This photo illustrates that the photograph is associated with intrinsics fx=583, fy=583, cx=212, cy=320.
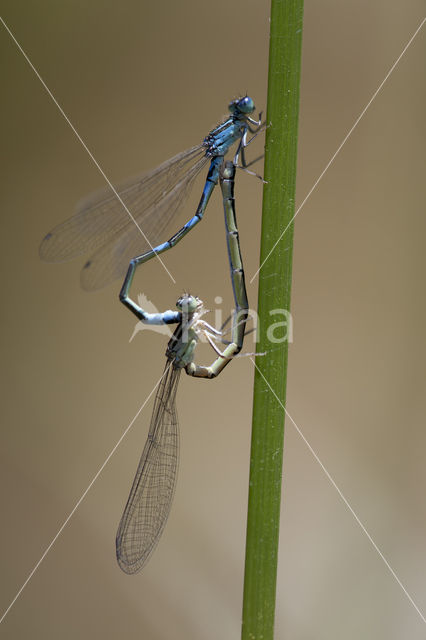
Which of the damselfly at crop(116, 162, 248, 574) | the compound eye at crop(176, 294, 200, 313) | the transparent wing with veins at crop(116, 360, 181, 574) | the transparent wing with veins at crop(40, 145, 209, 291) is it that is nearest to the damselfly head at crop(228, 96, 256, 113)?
the damselfly at crop(116, 162, 248, 574)

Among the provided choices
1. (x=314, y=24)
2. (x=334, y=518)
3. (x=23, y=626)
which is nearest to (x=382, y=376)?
(x=334, y=518)

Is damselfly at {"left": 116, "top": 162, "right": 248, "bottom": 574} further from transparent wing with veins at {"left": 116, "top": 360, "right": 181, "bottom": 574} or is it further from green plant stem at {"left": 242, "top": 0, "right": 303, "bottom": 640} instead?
green plant stem at {"left": 242, "top": 0, "right": 303, "bottom": 640}

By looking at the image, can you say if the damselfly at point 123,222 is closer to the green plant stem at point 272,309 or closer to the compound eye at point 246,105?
the compound eye at point 246,105

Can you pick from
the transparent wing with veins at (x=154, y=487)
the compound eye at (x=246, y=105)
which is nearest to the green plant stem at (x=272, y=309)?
the compound eye at (x=246, y=105)

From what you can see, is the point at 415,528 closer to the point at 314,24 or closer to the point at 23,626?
the point at 23,626

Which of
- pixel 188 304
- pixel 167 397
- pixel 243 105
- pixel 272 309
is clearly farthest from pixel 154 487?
pixel 243 105

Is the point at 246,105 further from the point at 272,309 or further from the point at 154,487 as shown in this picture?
the point at 154,487
